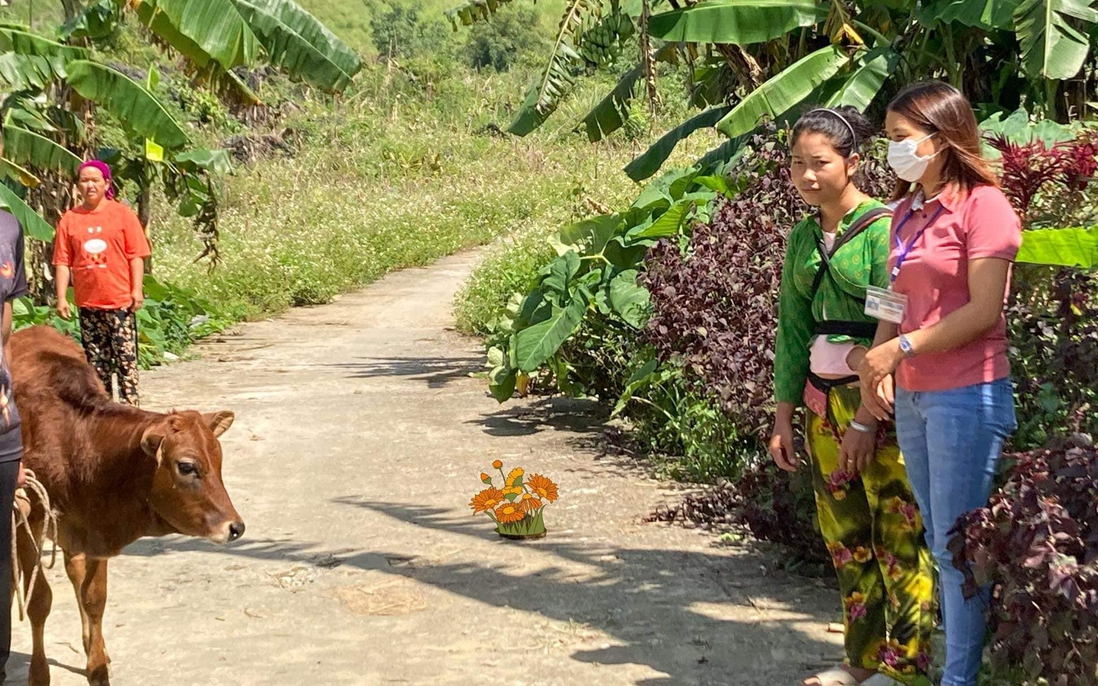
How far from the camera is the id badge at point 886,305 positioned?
140 inches

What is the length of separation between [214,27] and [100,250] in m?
2.45

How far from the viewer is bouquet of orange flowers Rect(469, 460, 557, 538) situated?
6.39 metres

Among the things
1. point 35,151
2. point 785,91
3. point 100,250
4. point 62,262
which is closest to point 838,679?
point 785,91

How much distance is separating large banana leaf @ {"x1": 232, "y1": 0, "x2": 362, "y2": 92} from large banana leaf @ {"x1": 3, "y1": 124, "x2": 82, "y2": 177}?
2504mm

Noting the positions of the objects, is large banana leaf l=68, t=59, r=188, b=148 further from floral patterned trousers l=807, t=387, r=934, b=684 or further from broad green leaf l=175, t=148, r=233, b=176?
floral patterned trousers l=807, t=387, r=934, b=684

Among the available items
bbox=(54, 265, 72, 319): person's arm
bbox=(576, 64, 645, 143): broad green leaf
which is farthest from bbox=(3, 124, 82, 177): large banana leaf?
bbox=(576, 64, 645, 143): broad green leaf

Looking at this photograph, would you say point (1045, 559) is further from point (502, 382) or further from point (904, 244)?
point (502, 382)

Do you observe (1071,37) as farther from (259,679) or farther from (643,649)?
(259,679)

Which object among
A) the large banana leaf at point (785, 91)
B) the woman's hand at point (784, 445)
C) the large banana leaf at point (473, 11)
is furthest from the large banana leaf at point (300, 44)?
the woman's hand at point (784, 445)

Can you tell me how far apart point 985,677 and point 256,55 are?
7.80 m

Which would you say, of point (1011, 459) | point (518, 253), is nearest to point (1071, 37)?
point (1011, 459)

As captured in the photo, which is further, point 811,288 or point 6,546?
point 811,288

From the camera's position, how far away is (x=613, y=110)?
11977 mm

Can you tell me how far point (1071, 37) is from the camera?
800cm
